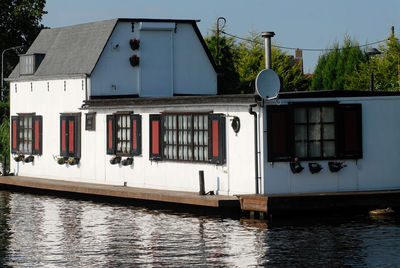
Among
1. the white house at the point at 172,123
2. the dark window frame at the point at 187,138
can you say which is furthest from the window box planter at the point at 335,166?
the dark window frame at the point at 187,138

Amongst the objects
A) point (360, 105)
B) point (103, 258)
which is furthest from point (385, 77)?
point (103, 258)

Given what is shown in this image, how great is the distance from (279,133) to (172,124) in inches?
177

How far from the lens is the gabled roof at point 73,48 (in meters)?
33.0

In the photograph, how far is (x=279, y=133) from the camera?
24172mm

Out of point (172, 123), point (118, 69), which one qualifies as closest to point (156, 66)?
point (118, 69)

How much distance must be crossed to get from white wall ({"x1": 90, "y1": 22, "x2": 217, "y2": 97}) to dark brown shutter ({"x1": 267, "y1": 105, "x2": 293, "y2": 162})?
1030 centimetres

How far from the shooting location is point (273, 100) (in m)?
24.1

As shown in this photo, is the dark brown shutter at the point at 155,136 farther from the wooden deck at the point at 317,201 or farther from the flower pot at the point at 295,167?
the flower pot at the point at 295,167

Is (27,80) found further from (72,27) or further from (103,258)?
(103,258)

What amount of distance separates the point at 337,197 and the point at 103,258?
8043 mm

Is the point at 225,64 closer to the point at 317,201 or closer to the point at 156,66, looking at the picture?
the point at 156,66

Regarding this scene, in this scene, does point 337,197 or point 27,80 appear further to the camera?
point 27,80

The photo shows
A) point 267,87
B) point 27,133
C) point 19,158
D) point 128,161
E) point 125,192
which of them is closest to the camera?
point 267,87

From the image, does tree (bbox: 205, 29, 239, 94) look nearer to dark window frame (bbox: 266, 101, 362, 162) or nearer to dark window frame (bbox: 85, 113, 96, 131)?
dark window frame (bbox: 85, 113, 96, 131)
